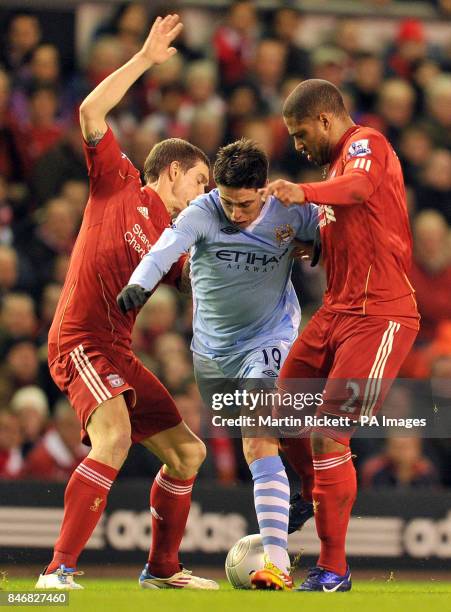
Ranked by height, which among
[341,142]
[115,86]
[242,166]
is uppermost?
[115,86]

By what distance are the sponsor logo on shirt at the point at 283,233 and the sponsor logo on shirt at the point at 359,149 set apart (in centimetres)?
65

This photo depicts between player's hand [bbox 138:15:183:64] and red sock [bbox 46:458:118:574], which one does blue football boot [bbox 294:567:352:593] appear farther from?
player's hand [bbox 138:15:183:64]

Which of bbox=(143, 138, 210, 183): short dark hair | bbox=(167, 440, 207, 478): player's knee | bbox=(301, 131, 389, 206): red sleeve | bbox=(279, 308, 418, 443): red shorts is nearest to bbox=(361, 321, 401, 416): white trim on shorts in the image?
bbox=(279, 308, 418, 443): red shorts

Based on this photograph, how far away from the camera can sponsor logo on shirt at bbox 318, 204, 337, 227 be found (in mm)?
6412

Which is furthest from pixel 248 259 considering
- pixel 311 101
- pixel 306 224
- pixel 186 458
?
pixel 186 458

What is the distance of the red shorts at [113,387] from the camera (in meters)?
6.50

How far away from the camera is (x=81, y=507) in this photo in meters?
6.29

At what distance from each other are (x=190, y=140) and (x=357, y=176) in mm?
5276

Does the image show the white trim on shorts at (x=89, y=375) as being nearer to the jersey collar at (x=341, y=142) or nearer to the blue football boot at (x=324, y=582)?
the blue football boot at (x=324, y=582)

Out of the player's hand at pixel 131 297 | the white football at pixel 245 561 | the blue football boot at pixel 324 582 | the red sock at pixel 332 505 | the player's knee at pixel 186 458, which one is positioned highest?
the player's hand at pixel 131 297

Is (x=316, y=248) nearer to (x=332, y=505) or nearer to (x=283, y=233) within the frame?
(x=283, y=233)

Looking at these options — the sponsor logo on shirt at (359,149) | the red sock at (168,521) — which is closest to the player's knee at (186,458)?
the red sock at (168,521)

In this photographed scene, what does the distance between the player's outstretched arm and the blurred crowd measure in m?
2.91

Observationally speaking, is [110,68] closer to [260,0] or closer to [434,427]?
[260,0]
